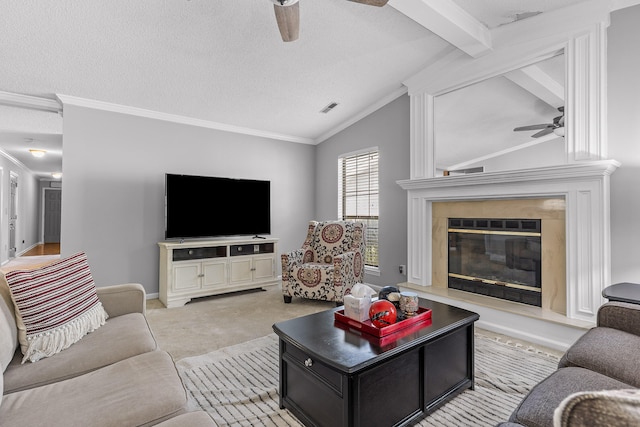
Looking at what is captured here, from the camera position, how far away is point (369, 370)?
139 centimetres

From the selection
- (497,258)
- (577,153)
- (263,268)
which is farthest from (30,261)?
(577,153)

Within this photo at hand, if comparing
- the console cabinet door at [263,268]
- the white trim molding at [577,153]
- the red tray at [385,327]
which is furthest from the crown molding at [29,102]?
the white trim molding at [577,153]

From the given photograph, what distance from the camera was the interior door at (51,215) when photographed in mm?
10500

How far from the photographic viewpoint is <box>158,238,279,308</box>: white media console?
145 inches

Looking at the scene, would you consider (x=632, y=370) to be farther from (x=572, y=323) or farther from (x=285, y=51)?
(x=285, y=51)

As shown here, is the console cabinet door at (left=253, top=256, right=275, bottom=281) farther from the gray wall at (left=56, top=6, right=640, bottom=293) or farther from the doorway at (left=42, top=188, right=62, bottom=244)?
the doorway at (left=42, top=188, right=62, bottom=244)

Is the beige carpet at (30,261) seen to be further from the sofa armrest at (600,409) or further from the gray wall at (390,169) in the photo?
the sofa armrest at (600,409)

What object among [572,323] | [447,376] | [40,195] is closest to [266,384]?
[447,376]

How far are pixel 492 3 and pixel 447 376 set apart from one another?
297 centimetres

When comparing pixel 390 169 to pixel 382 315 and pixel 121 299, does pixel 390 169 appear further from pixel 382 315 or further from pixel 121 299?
pixel 121 299

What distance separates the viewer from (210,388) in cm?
196

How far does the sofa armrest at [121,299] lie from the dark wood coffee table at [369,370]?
1.02m

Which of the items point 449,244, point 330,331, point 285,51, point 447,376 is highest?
point 285,51

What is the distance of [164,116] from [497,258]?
167 inches
